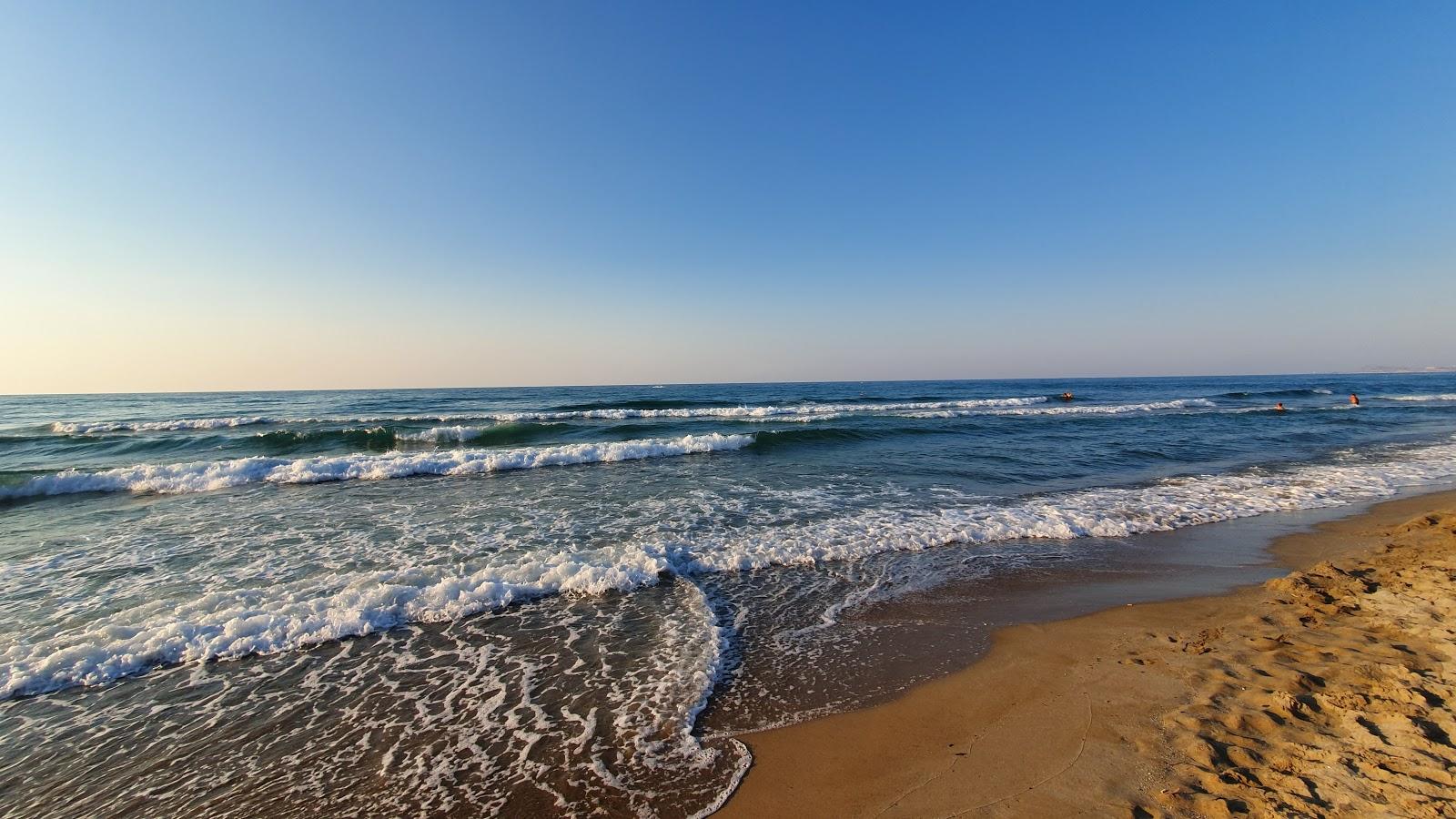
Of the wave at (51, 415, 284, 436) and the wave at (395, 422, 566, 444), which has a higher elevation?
the wave at (51, 415, 284, 436)

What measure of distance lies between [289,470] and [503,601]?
1239 centimetres

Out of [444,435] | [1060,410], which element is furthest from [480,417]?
[1060,410]

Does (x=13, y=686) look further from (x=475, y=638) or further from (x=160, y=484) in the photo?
(x=160, y=484)

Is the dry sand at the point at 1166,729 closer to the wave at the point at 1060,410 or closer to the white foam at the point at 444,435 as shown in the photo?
the white foam at the point at 444,435

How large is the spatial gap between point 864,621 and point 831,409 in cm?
2898

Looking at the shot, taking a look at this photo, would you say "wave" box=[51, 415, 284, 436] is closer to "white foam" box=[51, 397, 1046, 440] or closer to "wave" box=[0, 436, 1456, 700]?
"white foam" box=[51, 397, 1046, 440]

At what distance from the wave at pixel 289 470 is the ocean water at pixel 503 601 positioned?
0.10 metres

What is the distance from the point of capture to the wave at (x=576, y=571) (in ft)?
16.0

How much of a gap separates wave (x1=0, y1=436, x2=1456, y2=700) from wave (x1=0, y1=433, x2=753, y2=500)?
885 centimetres

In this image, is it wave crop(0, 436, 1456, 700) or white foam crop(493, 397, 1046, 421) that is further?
white foam crop(493, 397, 1046, 421)

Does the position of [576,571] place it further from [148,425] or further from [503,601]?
[148,425]

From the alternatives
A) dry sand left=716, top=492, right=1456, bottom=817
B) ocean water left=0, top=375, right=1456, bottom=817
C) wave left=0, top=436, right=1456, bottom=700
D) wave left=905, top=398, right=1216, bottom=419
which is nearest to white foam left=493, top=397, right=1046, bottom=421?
wave left=905, top=398, right=1216, bottom=419

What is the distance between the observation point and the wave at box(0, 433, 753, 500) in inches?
509

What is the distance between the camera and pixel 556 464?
1591 cm
